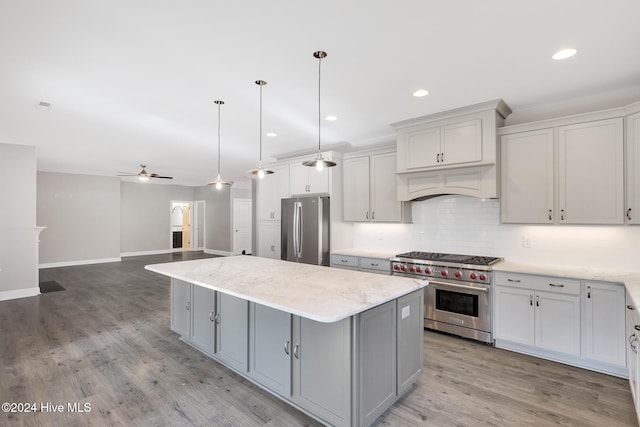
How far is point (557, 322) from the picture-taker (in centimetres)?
296

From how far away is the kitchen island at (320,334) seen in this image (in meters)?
1.92

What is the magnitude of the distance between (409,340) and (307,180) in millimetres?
3195

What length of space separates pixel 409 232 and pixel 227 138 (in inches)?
126

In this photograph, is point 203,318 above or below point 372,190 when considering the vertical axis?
below

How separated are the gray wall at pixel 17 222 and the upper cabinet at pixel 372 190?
562cm

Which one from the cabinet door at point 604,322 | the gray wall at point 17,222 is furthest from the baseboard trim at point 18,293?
the cabinet door at point 604,322

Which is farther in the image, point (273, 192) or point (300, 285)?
point (273, 192)

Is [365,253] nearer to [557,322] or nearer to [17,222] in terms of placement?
[557,322]

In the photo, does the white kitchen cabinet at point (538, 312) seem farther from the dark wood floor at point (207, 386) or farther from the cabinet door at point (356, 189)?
the cabinet door at point (356, 189)

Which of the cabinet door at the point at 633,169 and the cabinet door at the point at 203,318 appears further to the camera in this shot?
the cabinet door at the point at 203,318

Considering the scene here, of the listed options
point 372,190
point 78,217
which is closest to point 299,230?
point 372,190

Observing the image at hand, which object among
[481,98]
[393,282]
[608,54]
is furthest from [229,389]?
[608,54]

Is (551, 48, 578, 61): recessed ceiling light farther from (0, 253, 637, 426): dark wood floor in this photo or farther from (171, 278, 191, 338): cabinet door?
(171, 278, 191, 338): cabinet door

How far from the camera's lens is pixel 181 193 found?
11445 millimetres
